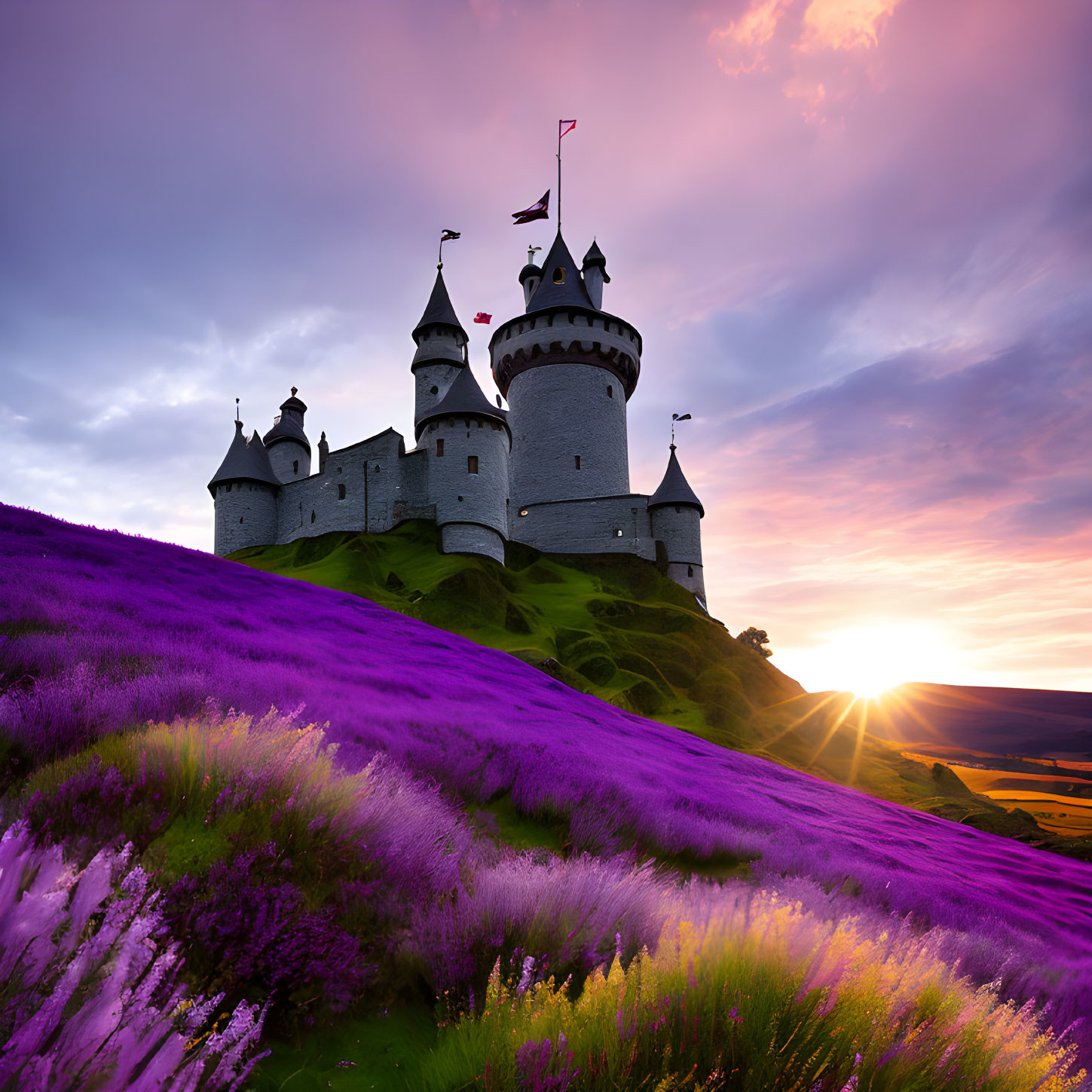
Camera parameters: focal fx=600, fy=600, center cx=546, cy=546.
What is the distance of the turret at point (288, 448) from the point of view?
1924 inches

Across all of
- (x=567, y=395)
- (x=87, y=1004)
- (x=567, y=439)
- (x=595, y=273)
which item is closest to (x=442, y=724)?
(x=87, y=1004)

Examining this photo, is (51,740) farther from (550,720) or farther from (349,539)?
(349,539)

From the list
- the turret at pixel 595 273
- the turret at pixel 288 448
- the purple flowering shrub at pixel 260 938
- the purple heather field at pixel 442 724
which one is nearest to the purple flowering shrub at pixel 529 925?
the purple flowering shrub at pixel 260 938

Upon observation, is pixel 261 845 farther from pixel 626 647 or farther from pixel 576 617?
pixel 576 617

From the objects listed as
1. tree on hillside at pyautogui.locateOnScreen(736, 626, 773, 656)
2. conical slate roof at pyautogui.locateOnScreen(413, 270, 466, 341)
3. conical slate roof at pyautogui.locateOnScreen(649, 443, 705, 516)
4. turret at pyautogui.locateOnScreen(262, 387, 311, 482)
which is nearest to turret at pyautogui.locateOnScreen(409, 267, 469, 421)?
conical slate roof at pyautogui.locateOnScreen(413, 270, 466, 341)

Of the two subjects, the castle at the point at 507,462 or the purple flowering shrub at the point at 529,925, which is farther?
the castle at the point at 507,462

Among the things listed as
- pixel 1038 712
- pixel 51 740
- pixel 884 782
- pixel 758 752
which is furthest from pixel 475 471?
pixel 1038 712

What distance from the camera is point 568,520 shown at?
46656 millimetres

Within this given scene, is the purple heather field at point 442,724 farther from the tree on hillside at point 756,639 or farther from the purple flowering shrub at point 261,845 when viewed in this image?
the tree on hillside at point 756,639

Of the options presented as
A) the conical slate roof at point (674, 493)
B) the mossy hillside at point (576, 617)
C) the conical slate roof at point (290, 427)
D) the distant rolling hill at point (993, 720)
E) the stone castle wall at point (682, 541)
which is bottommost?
the distant rolling hill at point (993, 720)

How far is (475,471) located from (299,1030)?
121 feet

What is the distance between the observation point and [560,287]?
50.7 meters

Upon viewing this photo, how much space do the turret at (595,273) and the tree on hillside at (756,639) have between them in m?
32.1

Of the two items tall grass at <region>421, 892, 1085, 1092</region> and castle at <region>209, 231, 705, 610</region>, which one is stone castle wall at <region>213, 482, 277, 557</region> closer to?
castle at <region>209, 231, 705, 610</region>
